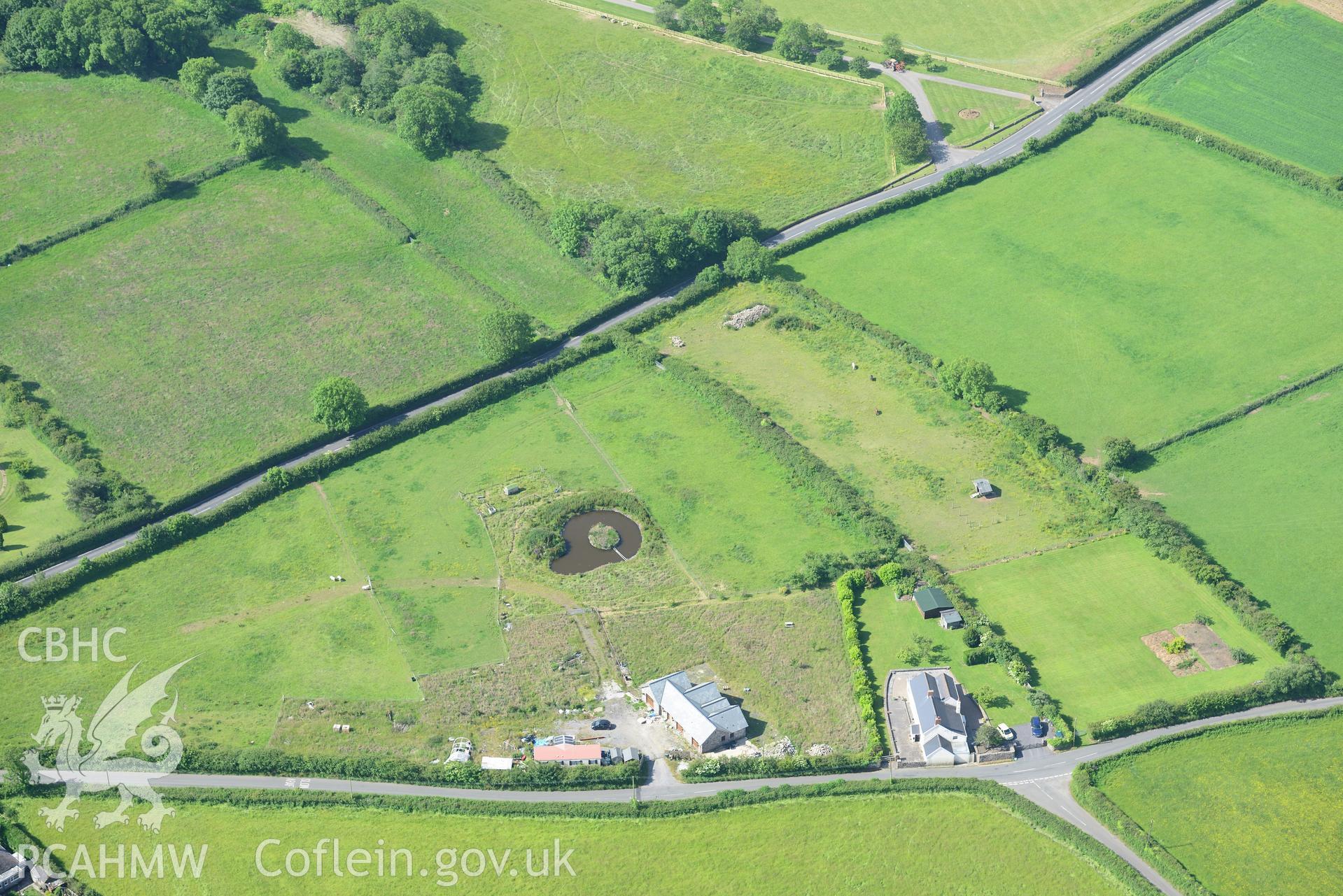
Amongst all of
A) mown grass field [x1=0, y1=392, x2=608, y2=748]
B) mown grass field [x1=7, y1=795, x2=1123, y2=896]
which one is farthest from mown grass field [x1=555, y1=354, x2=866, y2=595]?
mown grass field [x1=7, y1=795, x2=1123, y2=896]

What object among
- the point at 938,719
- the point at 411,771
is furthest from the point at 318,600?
the point at 938,719

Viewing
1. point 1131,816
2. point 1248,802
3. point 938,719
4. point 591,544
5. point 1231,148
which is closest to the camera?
point 1131,816

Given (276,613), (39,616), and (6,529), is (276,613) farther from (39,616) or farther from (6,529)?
(6,529)

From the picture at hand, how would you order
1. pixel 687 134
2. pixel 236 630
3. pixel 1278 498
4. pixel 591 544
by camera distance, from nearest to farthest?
pixel 236 630
pixel 591 544
pixel 1278 498
pixel 687 134

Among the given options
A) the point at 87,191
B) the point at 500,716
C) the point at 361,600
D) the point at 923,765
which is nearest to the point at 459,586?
the point at 361,600

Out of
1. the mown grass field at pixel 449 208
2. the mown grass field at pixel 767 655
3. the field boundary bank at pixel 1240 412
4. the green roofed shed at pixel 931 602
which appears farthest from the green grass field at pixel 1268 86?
the mown grass field at pixel 767 655

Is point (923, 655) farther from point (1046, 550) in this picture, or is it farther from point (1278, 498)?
point (1278, 498)

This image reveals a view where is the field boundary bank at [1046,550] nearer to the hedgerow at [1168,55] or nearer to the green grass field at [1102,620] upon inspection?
the green grass field at [1102,620]
